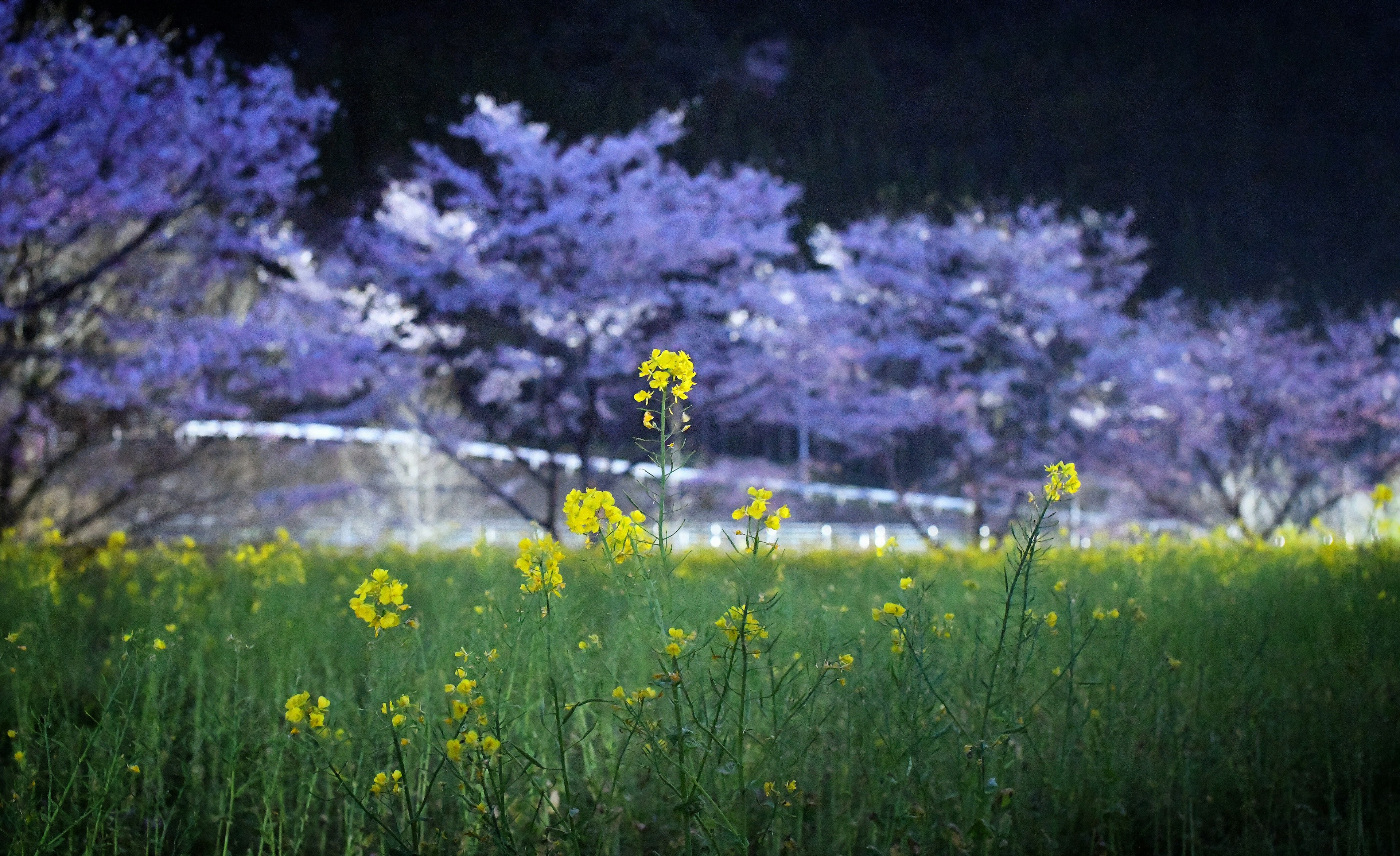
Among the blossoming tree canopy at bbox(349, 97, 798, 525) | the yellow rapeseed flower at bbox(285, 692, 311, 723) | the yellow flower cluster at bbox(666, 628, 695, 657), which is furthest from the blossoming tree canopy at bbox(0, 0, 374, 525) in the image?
the yellow flower cluster at bbox(666, 628, 695, 657)

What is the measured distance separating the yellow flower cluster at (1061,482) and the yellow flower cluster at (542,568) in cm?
97

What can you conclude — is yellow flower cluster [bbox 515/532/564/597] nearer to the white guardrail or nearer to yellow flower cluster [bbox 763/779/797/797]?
yellow flower cluster [bbox 763/779/797/797]

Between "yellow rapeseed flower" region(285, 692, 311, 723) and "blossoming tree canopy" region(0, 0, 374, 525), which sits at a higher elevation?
"blossoming tree canopy" region(0, 0, 374, 525)

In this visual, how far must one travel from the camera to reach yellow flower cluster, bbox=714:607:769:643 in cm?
179

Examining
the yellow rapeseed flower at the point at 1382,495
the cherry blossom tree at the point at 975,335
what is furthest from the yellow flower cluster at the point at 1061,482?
the cherry blossom tree at the point at 975,335

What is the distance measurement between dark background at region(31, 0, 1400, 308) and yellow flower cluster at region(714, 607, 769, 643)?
20921 millimetres

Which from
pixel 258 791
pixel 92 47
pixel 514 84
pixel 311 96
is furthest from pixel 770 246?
pixel 514 84

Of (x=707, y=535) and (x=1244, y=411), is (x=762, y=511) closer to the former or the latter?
(x=707, y=535)

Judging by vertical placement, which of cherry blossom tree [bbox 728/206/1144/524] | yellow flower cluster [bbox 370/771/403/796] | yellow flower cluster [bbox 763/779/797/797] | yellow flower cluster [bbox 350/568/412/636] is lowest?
yellow flower cluster [bbox 763/779/797/797]

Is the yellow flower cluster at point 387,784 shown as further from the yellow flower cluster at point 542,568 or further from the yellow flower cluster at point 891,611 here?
the yellow flower cluster at point 891,611

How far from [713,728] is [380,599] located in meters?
0.67

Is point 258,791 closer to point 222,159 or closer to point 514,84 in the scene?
point 222,159

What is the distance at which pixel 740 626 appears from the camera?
1856 mm

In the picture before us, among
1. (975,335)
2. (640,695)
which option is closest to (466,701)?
(640,695)
